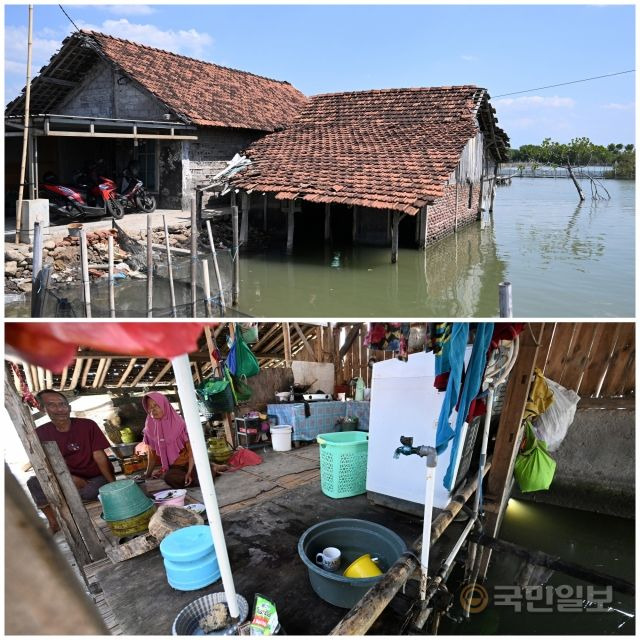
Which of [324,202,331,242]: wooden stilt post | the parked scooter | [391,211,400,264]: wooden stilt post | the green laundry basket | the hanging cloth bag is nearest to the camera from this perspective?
the green laundry basket

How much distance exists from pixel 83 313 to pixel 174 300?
1.31 metres

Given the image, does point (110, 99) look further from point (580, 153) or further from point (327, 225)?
point (580, 153)

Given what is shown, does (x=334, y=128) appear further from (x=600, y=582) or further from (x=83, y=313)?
(x=600, y=582)

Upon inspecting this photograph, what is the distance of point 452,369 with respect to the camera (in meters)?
3.16

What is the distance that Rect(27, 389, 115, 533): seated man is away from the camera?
4.10 metres

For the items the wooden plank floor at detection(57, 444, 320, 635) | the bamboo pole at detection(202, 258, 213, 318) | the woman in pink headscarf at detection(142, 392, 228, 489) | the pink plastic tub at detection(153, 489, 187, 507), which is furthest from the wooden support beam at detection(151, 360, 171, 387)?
the pink plastic tub at detection(153, 489, 187, 507)

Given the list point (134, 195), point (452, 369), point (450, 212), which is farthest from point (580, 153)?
point (452, 369)

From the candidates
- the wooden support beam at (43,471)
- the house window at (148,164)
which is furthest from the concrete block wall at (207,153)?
the wooden support beam at (43,471)

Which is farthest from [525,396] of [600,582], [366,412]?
[366,412]

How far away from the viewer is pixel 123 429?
6742mm

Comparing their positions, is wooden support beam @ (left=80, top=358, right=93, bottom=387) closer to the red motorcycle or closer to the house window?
the red motorcycle

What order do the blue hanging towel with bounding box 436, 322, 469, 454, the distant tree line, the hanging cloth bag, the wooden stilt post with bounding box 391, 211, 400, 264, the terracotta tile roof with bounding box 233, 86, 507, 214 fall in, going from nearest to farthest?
1. the blue hanging towel with bounding box 436, 322, 469, 454
2. the hanging cloth bag
3. the terracotta tile roof with bounding box 233, 86, 507, 214
4. the wooden stilt post with bounding box 391, 211, 400, 264
5. the distant tree line

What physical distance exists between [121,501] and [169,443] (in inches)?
43.1

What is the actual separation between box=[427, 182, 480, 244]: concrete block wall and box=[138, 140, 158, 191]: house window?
5746 mm
